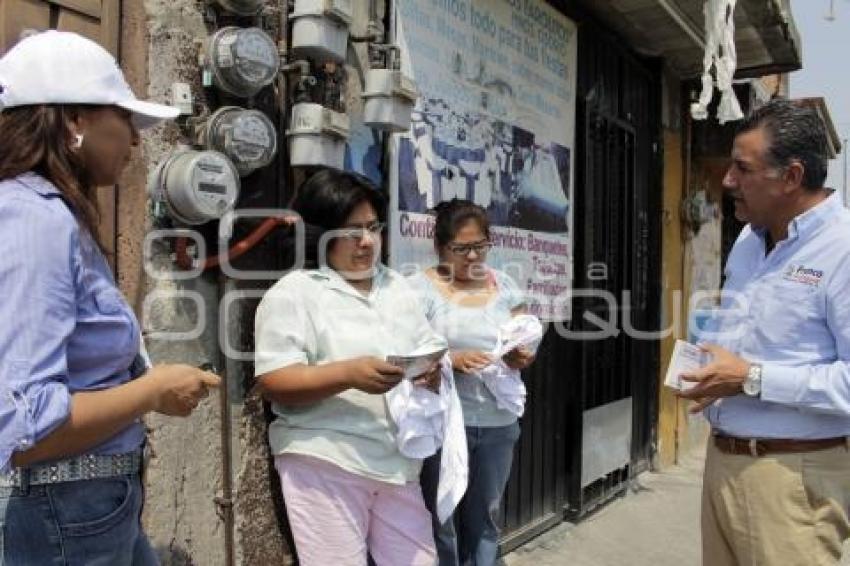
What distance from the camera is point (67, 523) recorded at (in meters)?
1.52

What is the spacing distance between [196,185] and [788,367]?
179cm

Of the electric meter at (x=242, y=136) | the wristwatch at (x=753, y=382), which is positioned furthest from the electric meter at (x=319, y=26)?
the wristwatch at (x=753, y=382)

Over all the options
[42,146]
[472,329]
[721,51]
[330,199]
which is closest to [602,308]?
[721,51]

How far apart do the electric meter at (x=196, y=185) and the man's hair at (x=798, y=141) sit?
63.8 inches

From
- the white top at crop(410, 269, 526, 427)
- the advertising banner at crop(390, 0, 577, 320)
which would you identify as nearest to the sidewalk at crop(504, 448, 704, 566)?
the advertising banner at crop(390, 0, 577, 320)

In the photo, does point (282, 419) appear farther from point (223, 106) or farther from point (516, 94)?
point (516, 94)

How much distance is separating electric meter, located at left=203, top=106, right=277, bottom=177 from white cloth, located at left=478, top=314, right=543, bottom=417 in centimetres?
118

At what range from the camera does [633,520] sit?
5.42m

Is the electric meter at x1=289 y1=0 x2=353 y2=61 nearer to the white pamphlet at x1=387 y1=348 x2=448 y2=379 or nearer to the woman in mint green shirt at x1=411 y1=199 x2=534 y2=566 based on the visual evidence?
the woman in mint green shirt at x1=411 y1=199 x2=534 y2=566

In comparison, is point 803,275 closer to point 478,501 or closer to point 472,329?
point 472,329

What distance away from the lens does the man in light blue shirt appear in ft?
7.41

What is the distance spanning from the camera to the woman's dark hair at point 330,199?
2.62 m

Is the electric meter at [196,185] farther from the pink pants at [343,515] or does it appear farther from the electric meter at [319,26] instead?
the pink pants at [343,515]

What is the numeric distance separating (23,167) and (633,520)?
4860 millimetres
